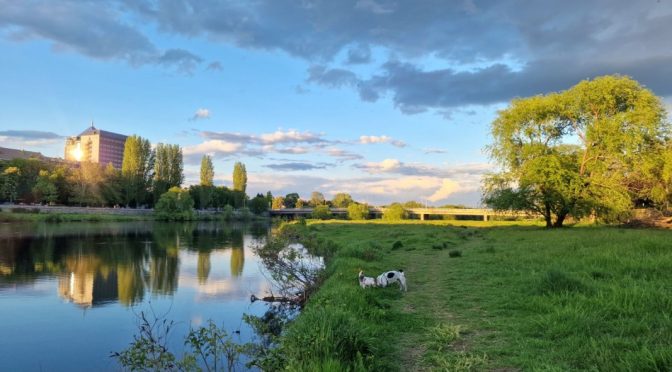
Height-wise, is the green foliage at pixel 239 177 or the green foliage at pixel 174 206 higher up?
the green foliage at pixel 239 177

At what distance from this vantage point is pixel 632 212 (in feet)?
119

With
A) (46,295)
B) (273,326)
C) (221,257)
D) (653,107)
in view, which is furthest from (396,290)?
(653,107)

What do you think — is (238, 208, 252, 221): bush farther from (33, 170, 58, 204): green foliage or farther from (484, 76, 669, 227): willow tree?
(484, 76, 669, 227): willow tree

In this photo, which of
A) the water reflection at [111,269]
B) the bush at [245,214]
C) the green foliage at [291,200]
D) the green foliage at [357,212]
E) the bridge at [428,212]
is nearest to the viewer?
the water reflection at [111,269]

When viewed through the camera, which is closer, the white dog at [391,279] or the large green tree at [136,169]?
the white dog at [391,279]

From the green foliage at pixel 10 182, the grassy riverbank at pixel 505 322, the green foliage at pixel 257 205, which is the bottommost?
the grassy riverbank at pixel 505 322

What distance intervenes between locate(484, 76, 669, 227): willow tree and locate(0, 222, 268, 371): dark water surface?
73.2 ft

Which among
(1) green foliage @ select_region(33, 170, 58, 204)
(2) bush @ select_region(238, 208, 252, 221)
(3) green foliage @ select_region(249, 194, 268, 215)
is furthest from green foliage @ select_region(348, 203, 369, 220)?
(1) green foliage @ select_region(33, 170, 58, 204)

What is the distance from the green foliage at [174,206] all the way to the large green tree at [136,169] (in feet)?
36.4

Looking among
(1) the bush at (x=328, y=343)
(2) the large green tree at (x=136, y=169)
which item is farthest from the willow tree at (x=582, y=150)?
(2) the large green tree at (x=136, y=169)

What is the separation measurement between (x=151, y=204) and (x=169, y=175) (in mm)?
8643

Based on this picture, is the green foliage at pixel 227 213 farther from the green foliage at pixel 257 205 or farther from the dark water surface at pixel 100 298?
the dark water surface at pixel 100 298

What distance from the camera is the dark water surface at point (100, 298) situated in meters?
11.5

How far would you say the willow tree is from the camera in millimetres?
32125
